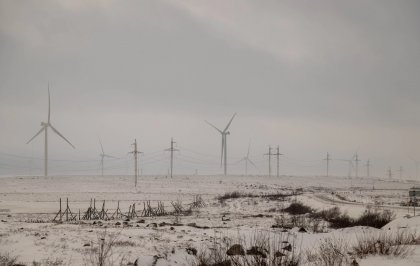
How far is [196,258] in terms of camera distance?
13094 mm

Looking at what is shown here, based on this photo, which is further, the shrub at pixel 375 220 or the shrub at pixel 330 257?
the shrub at pixel 375 220

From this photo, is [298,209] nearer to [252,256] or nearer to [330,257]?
[252,256]

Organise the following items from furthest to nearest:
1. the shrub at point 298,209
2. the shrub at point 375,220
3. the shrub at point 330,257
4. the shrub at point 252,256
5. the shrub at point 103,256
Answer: the shrub at point 298,209 < the shrub at point 375,220 < the shrub at point 103,256 < the shrub at point 252,256 < the shrub at point 330,257

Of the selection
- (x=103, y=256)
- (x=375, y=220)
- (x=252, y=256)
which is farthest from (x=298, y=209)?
(x=252, y=256)

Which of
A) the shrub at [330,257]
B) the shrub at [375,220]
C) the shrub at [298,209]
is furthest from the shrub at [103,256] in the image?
the shrub at [298,209]

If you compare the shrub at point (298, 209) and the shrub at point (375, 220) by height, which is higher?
the shrub at point (375, 220)

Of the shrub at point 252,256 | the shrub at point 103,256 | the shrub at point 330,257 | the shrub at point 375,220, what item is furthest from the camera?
the shrub at point 375,220

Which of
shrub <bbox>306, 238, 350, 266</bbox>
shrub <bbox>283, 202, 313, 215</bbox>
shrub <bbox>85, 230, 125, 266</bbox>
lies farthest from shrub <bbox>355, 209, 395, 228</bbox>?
shrub <bbox>306, 238, 350, 266</bbox>

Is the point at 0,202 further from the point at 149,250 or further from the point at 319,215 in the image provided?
the point at 149,250

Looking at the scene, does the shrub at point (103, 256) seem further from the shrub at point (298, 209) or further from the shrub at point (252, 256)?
the shrub at point (298, 209)

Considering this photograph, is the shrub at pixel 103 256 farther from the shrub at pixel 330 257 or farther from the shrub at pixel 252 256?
the shrub at pixel 330 257

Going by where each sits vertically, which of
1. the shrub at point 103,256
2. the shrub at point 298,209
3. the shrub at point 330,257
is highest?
the shrub at point 330,257

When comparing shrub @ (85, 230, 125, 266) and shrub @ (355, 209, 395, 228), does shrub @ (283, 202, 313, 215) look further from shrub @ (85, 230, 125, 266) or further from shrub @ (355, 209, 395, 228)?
shrub @ (85, 230, 125, 266)

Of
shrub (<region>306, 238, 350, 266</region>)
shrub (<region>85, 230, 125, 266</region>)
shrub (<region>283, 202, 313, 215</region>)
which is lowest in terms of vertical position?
shrub (<region>283, 202, 313, 215</region>)
